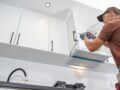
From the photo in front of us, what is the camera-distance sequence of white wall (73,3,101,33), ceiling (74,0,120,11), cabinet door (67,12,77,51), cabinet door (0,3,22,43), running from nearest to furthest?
cabinet door (0,3,22,43) → cabinet door (67,12,77,51) → white wall (73,3,101,33) → ceiling (74,0,120,11)

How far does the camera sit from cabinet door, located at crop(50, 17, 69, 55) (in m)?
2.12

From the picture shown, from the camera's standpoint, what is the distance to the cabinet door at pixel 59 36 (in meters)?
2.12

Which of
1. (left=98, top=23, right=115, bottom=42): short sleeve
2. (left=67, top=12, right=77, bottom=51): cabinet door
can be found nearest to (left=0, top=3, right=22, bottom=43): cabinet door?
(left=67, top=12, right=77, bottom=51): cabinet door

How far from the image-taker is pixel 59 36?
7.46 ft

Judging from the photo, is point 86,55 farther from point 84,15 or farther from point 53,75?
point 84,15

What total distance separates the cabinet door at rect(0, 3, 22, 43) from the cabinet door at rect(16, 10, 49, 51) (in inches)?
3.2

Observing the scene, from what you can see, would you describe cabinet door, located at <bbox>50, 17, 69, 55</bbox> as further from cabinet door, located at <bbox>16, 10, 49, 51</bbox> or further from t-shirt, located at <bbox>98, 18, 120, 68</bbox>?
t-shirt, located at <bbox>98, 18, 120, 68</bbox>

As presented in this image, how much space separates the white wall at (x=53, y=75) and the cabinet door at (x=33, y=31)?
1.01 feet

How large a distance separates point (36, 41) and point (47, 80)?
1.87 ft

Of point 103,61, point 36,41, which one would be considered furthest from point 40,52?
point 103,61

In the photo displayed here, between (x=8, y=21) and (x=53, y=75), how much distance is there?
999mm

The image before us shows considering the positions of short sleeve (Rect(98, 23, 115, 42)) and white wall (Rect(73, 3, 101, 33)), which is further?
white wall (Rect(73, 3, 101, 33))

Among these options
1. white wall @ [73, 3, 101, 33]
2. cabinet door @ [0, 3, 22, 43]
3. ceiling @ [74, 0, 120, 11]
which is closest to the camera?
cabinet door @ [0, 3, 22, 43]

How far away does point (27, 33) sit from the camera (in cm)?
208
